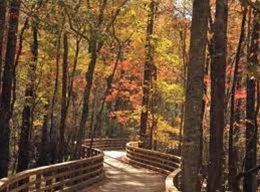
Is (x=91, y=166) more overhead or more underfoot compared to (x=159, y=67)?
more underfoot

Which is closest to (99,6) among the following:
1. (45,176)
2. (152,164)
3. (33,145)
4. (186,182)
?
(152,164)

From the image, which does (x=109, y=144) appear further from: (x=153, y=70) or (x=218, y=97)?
A: (x=218, y=97)

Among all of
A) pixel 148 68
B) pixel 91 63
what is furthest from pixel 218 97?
pixel 148 68

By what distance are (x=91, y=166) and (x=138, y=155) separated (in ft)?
30.6

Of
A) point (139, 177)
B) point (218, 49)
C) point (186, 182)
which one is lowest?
point (139, 177)

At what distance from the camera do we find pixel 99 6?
86.6ft

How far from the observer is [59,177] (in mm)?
16141

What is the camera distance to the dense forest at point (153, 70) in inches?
400

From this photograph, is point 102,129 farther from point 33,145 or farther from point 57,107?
point 33,145

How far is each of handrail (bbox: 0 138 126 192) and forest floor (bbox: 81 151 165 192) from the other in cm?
44

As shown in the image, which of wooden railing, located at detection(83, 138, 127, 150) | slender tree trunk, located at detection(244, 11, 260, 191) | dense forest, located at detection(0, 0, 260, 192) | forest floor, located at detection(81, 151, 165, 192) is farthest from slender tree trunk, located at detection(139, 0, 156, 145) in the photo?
slender tree trunk, located at detection(244, 11, 260, 191)

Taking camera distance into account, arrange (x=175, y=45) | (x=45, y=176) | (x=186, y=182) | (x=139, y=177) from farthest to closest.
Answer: (x=175, y=45) < (x=139, y=177) < (x=45, y=176) < (x=186, y=182)

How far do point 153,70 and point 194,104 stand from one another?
2519 centimetres

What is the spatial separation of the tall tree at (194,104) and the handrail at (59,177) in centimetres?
341
